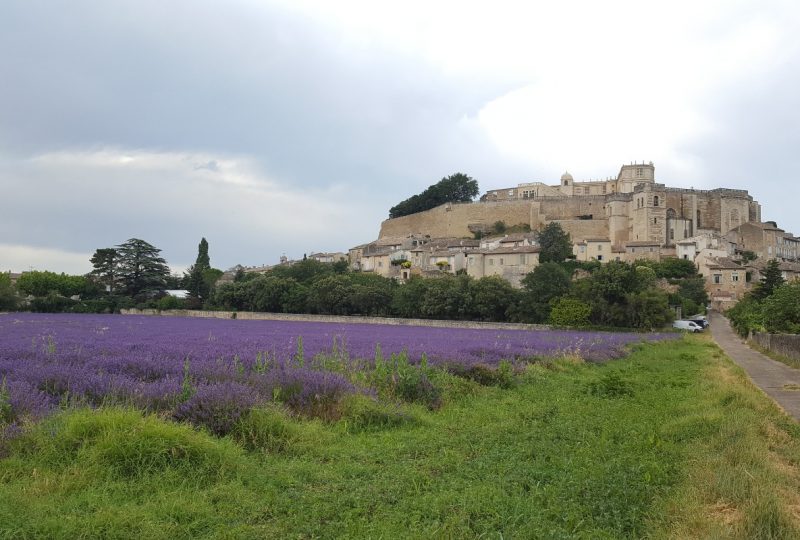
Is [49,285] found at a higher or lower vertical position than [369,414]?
higher

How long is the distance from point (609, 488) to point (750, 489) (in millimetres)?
1164

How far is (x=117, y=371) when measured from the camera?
9.83m

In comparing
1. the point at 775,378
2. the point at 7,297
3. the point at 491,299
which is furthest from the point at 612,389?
the point at 7,297

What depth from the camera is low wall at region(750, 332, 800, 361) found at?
59.7 ft

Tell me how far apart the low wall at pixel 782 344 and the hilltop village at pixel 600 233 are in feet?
160

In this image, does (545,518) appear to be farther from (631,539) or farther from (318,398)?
(318,398)

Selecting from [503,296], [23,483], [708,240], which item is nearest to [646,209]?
[708,240]

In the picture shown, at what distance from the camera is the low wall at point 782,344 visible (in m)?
18.2

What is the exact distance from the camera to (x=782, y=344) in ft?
66.7

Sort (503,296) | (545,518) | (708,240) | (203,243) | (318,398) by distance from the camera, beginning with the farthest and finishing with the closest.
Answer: (203,243), (708,240), (503,296), (318,398), (545,518)

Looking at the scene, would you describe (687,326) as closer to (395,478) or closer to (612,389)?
(612,389)

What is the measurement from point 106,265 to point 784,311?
82.6m

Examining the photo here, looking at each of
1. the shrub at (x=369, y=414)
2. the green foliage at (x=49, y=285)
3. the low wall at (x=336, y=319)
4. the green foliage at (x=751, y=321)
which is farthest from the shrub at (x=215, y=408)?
the green foliage at (x=49, y=285)

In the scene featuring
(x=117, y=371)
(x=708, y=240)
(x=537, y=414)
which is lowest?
(x=537, y=414)
